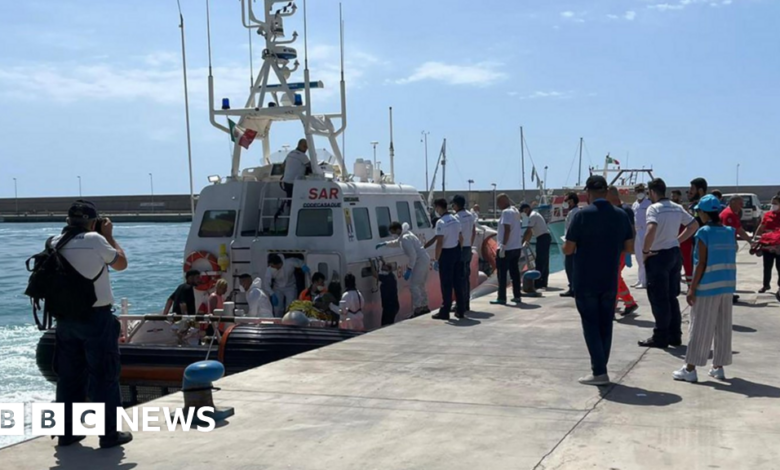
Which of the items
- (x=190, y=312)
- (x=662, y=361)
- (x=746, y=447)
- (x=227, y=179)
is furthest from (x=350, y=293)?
(x=746, y=447)

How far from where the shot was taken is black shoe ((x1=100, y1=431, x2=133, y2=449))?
5.03 metres

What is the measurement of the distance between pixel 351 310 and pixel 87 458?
5392 millimetres

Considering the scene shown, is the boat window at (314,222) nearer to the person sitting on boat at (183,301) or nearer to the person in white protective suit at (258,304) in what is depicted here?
the person in white protective suit at (258,304)

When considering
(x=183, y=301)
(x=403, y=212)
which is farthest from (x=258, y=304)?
(x=403, y=212)

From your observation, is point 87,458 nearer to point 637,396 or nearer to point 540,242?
point 637,396

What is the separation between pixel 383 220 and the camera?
1295 centimetres

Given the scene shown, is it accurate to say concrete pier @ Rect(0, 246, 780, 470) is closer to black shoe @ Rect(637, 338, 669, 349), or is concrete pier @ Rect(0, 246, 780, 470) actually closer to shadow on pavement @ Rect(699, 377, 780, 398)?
shadow on pavement @ Rect(699, 377, 780, 398)

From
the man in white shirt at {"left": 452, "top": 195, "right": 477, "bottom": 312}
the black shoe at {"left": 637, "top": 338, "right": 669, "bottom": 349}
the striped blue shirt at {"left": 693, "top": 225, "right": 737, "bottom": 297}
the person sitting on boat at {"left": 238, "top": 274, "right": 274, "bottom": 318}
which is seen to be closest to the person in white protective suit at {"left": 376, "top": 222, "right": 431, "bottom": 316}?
the man in white shirt at {"left": 452, "top": 195, "right": 477, "bottom": 312}

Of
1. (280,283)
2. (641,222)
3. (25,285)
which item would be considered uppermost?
(641,222)

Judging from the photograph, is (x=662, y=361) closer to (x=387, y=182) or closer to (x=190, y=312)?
(x=190, y=312)

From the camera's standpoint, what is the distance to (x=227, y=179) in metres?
12.2

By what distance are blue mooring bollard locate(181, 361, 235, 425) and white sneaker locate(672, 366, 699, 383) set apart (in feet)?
11.8

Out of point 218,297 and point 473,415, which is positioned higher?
point 218,297

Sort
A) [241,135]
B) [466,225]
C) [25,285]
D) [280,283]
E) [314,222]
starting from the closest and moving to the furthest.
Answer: [466,225]
[280,283]
[314,222]
[241,135]
[25,285]
